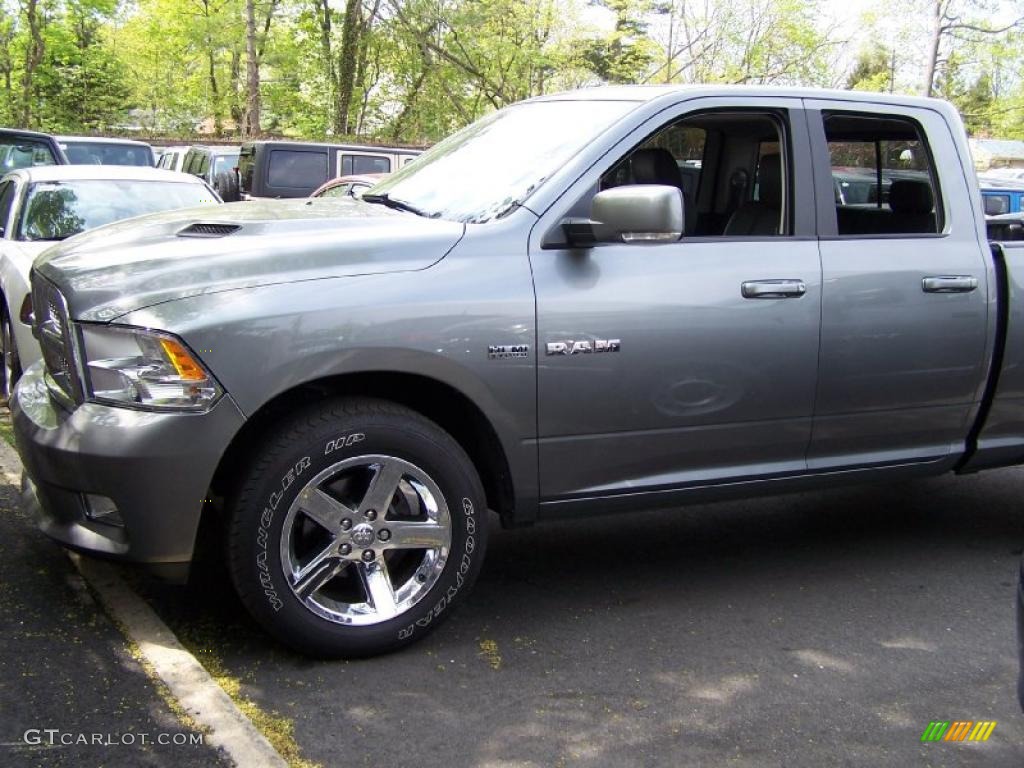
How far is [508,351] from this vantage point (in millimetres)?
3482

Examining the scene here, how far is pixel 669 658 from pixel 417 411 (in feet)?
4.13

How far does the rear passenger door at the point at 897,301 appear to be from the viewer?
408 centimetres

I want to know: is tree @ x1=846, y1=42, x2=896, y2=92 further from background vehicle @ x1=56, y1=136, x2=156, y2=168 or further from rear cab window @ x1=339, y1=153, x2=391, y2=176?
background vehicle @ x1=56, y1=136, x2=156, y2=168

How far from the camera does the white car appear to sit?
21.5ft

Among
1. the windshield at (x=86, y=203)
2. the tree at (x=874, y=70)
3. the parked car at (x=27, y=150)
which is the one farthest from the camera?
the tree at (x=874, y=70)

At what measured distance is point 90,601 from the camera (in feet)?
12.4

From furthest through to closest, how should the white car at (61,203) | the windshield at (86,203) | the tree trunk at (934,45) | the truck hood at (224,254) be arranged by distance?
the tree trunk at (934,45), the windshield at (86,203), the white car at (61,203), the truck hood at (224,254)

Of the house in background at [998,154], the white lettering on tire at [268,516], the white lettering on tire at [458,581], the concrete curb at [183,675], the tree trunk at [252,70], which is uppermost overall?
the tree trunk at [252,70]

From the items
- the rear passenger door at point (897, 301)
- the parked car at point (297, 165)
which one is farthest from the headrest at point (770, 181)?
the parked car at point (297, 165)

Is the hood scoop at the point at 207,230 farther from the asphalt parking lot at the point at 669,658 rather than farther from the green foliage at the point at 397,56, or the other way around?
the green foliage at the point at 397,56

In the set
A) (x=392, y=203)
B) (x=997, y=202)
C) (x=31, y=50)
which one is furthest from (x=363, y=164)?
(x=31, y=50)

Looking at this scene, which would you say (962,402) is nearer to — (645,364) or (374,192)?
(645,364)

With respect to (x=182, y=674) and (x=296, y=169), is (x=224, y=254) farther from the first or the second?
(x=296, y=169)

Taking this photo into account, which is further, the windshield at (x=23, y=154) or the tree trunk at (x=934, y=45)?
the tree trunk at (x=934, y=45)
